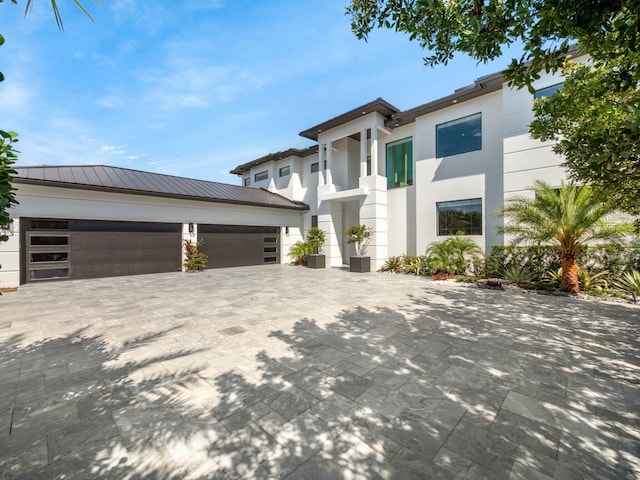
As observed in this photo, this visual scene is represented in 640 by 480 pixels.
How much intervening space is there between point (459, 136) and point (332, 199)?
6644 millimetres

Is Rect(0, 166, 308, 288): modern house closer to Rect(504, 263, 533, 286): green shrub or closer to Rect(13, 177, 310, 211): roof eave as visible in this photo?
Rect(13, 177, 310, 211): roof eave

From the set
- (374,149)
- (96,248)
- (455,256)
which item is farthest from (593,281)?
(96,248)

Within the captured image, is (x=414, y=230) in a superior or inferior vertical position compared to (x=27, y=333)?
superior

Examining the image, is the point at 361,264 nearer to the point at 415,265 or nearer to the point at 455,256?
the point at 415,265

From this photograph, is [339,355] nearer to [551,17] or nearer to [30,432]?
[30,432]

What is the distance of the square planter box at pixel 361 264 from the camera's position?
41.7ft

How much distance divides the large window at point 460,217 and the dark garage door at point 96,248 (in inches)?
479

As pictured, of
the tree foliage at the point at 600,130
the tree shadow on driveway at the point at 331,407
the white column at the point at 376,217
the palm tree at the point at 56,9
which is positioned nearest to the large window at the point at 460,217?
the white column at the point at 376,217

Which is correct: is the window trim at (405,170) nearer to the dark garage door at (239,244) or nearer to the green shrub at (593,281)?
the dark garage door at (239,244)

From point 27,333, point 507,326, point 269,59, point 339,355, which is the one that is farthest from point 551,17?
point 27,333

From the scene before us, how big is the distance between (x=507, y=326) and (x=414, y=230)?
848 cm

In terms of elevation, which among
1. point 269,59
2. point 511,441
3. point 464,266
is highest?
point 269,59

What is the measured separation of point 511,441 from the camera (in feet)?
7.02

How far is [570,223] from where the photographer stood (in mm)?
7266
